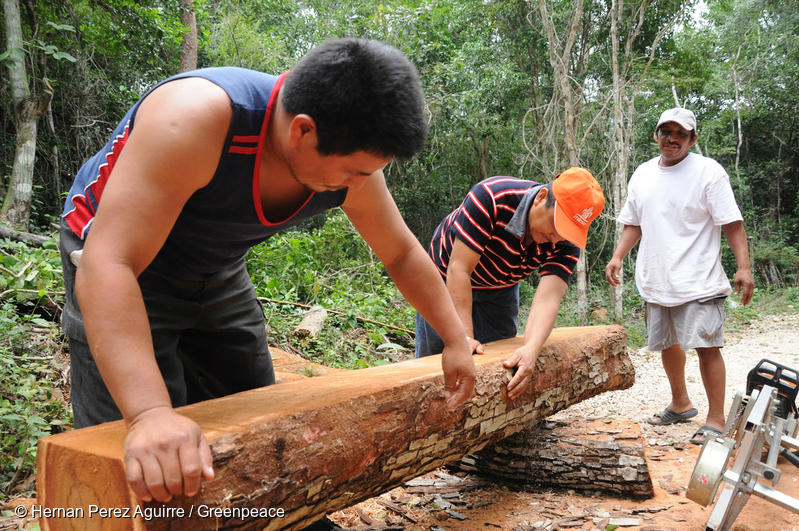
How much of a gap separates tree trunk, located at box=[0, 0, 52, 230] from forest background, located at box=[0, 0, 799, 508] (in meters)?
0.02

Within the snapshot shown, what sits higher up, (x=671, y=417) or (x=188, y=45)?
(x=188, y=45)

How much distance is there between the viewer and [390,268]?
174 centimetres

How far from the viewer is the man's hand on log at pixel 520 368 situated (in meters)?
2.25

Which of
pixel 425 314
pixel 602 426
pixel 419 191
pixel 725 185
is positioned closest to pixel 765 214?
pixel 419 191

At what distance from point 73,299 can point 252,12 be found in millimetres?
12588

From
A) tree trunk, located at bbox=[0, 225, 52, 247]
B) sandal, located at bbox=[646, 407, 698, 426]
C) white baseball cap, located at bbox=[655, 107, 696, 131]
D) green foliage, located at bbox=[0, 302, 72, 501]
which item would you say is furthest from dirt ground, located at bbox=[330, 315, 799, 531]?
tree trunk, located at bbox=[0, 225, 52, 247]

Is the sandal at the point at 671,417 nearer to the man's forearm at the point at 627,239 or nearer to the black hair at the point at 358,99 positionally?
the man's forearm at the point at 627,239

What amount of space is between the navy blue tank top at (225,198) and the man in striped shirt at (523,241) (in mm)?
1103

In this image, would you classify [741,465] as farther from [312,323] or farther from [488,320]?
[312,323]

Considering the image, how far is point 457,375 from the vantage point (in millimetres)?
→ 1841

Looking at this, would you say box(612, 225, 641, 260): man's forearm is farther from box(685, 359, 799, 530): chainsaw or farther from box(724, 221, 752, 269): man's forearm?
box(685, 359, 799, 530): chainsaw

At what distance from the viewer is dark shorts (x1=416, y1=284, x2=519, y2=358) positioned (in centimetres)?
310

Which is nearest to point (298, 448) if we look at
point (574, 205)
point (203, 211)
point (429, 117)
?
point (203, 211)

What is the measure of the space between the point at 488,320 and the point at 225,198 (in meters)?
2.11
